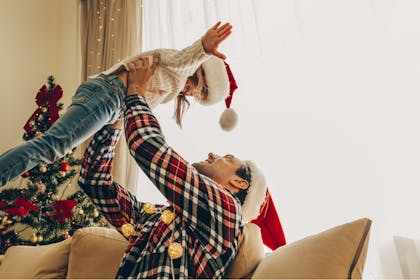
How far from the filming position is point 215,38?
1178 millimetres

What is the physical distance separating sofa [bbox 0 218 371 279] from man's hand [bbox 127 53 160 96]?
65 centimetres

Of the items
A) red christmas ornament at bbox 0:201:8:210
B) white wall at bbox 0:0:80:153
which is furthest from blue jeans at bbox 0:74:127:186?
white wall at bbox 0:0:80:153

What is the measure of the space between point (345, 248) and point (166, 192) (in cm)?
49

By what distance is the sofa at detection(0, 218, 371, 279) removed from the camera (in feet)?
2.79

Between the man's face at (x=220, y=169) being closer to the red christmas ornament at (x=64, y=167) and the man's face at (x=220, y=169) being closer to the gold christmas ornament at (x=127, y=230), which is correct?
the gold christmas ornament at (x=127, y=230)

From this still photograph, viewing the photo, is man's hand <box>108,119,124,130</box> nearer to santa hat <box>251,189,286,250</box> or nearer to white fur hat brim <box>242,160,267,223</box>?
white fur hat brim <box>242,160,267,223</box>

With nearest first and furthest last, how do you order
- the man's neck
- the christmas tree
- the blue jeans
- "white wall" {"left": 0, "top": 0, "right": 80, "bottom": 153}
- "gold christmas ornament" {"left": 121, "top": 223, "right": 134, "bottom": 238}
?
the blue jeans, "gold christmas ornament" {"left": 121, "top": 223, "right": 134, "bottom": 238}, the man's neck, the christmas tree, "white wall" {"left": 0, "top": 0, "right": 80, "bottom": 153}

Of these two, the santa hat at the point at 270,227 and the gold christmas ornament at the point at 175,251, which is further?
the santa hat at the point at 270,227

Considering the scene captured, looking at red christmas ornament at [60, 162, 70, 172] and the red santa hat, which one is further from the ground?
red christmas ornament at [60, 162, 70, 172]

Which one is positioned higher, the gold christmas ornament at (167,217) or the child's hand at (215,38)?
the child's hand at (215,38)

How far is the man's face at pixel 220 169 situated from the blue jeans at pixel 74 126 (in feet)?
1.20

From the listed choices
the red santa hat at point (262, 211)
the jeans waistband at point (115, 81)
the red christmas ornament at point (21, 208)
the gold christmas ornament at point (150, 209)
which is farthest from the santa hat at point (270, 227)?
the red christmas ornament at point (21, 208)

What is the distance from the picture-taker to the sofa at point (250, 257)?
849 mm

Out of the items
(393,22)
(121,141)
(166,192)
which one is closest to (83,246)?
(166,192)
